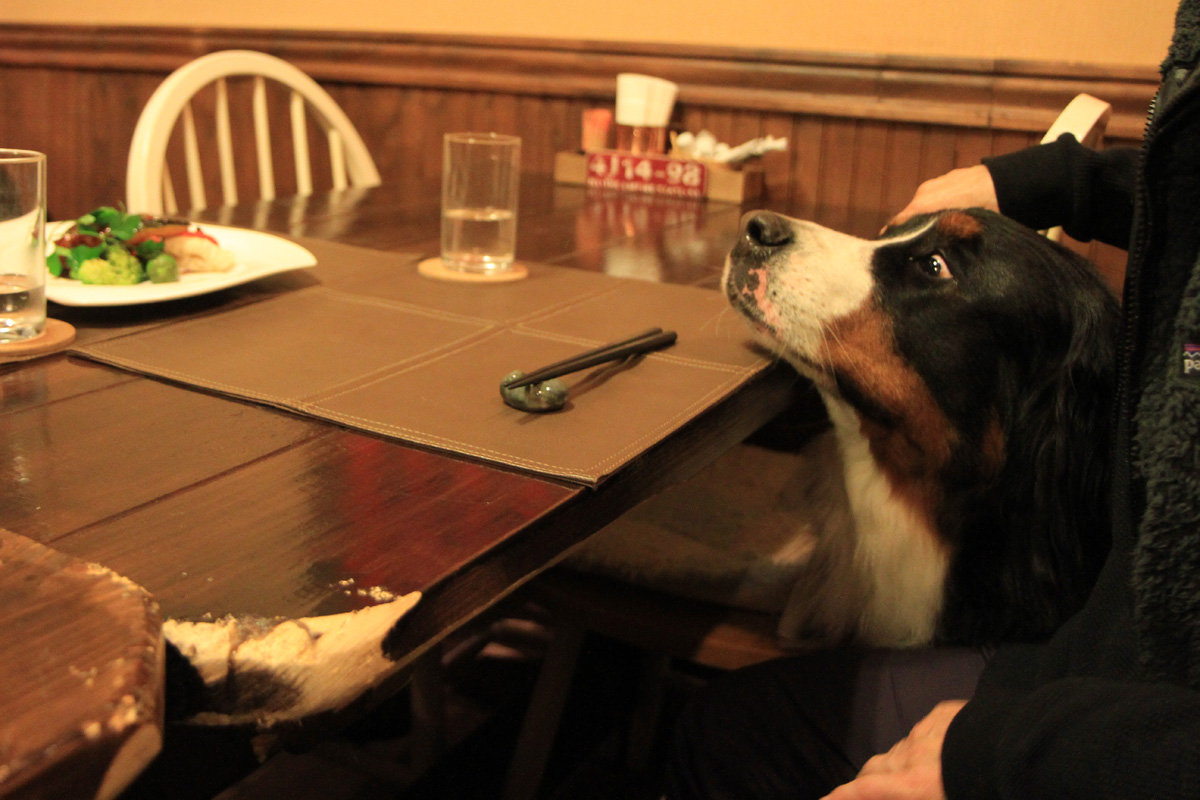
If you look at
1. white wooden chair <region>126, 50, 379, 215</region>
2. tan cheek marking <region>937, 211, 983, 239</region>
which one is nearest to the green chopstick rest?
tan cheek marking <region>937, 211, 983, 239</region>

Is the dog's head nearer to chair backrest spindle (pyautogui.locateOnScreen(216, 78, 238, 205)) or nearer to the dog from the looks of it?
the dog

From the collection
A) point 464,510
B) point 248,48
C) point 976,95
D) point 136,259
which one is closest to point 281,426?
point 464,510

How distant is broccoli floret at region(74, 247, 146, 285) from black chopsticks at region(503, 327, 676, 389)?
20.4 inches

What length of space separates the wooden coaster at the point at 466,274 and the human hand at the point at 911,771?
2.51 ft

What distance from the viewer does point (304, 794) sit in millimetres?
1688

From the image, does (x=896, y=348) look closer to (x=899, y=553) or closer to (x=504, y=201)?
(x=899, y=553)

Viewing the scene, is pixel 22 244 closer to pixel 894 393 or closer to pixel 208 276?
pixel 208 276

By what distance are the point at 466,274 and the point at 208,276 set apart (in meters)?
0.33

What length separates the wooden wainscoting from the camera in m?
2.29

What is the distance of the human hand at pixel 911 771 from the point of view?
0.82 m

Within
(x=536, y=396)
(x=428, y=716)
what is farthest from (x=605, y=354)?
(x=428, y=716)

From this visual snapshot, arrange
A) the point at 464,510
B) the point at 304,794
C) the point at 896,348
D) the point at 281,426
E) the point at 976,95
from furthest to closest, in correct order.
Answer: the point at 976,95
the point at 304,794
the point at 896,348
the point at 281,426
the point at 464,510

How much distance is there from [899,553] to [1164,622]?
47 cm

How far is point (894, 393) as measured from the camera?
1117 mm
